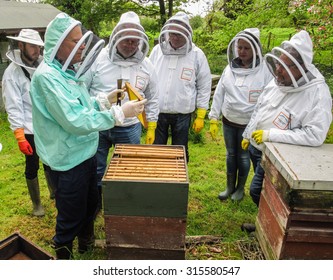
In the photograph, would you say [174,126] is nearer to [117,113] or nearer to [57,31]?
[117,113]

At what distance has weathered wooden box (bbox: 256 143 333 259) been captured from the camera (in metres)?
1.92

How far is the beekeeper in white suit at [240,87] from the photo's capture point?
10.4 feet

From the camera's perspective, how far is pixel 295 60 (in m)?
2.34

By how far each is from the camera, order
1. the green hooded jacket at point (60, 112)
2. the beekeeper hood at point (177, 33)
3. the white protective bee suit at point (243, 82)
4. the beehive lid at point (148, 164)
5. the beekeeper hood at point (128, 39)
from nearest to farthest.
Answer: the green hooded jacket at point (60, 112) → the beehive lid at point (148, 164) → the beekeeper hood at point (128, 39) → the white protective bee suit at point (243, 82) → the beekeeper hood at point (177, 33)

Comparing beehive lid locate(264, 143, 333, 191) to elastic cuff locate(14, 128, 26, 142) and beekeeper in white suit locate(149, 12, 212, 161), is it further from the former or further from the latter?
elastic cuff locate(14, 128, 26, 142)

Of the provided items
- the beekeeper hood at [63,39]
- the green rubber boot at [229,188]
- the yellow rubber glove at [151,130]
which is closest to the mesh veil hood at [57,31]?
the beekeeper hood at [63,39]

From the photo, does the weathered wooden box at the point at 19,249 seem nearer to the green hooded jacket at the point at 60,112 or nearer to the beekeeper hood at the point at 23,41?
the green hooded jacket at the point at 60,112

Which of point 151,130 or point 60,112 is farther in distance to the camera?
point 151,130

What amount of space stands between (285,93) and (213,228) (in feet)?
5.34

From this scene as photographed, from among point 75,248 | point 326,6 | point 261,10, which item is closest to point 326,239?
point 75,248

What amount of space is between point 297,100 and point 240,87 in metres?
0.90

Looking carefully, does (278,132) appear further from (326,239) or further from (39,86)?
(39,86)

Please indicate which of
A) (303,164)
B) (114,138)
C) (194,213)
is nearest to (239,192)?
(194,213)

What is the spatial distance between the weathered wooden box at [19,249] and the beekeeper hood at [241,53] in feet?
8.25
